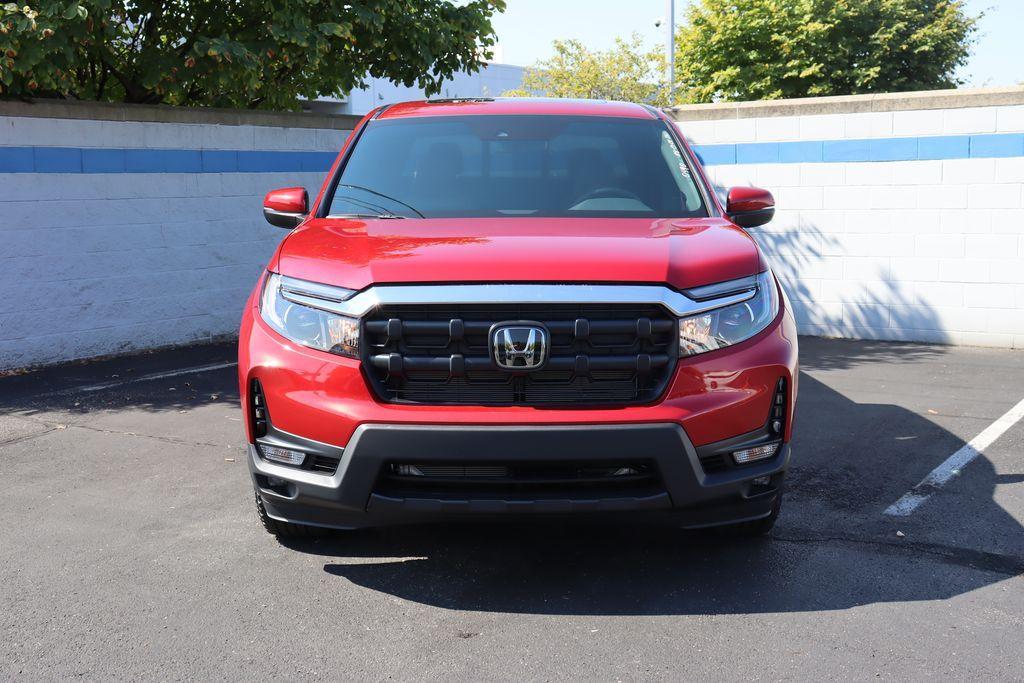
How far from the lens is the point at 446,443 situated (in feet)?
11.7

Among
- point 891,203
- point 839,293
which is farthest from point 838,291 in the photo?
point 891,203

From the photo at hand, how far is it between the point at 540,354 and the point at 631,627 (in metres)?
0.94

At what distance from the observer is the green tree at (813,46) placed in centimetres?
1902

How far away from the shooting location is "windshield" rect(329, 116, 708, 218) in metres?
4.76

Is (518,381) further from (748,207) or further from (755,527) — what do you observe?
(748,207)

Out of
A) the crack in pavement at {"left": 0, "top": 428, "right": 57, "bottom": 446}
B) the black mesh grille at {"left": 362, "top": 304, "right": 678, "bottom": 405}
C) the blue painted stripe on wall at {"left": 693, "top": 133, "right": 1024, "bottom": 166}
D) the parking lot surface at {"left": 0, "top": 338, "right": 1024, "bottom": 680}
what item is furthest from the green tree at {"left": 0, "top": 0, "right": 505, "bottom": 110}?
the black mesh grille at {"left": 362, "top": 304, "right": 678, "bottom": 405}

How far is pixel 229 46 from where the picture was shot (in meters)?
9.31

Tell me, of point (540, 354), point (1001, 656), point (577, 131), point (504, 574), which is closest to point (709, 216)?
point (577, 131)

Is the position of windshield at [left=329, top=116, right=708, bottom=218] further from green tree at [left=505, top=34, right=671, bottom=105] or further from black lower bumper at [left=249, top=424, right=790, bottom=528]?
green tree at [left=505, top=34, right=671, bottom=105]

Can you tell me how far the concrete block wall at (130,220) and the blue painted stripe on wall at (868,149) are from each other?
4.15 metres

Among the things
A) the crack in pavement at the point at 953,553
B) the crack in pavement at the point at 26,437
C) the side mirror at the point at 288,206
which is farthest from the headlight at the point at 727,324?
the crack in pavement at the point at 26,437

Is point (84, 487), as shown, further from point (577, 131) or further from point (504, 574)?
point (577, 131)

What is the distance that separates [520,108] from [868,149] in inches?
224

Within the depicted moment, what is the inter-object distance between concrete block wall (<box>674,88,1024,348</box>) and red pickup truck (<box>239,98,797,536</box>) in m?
6.35
